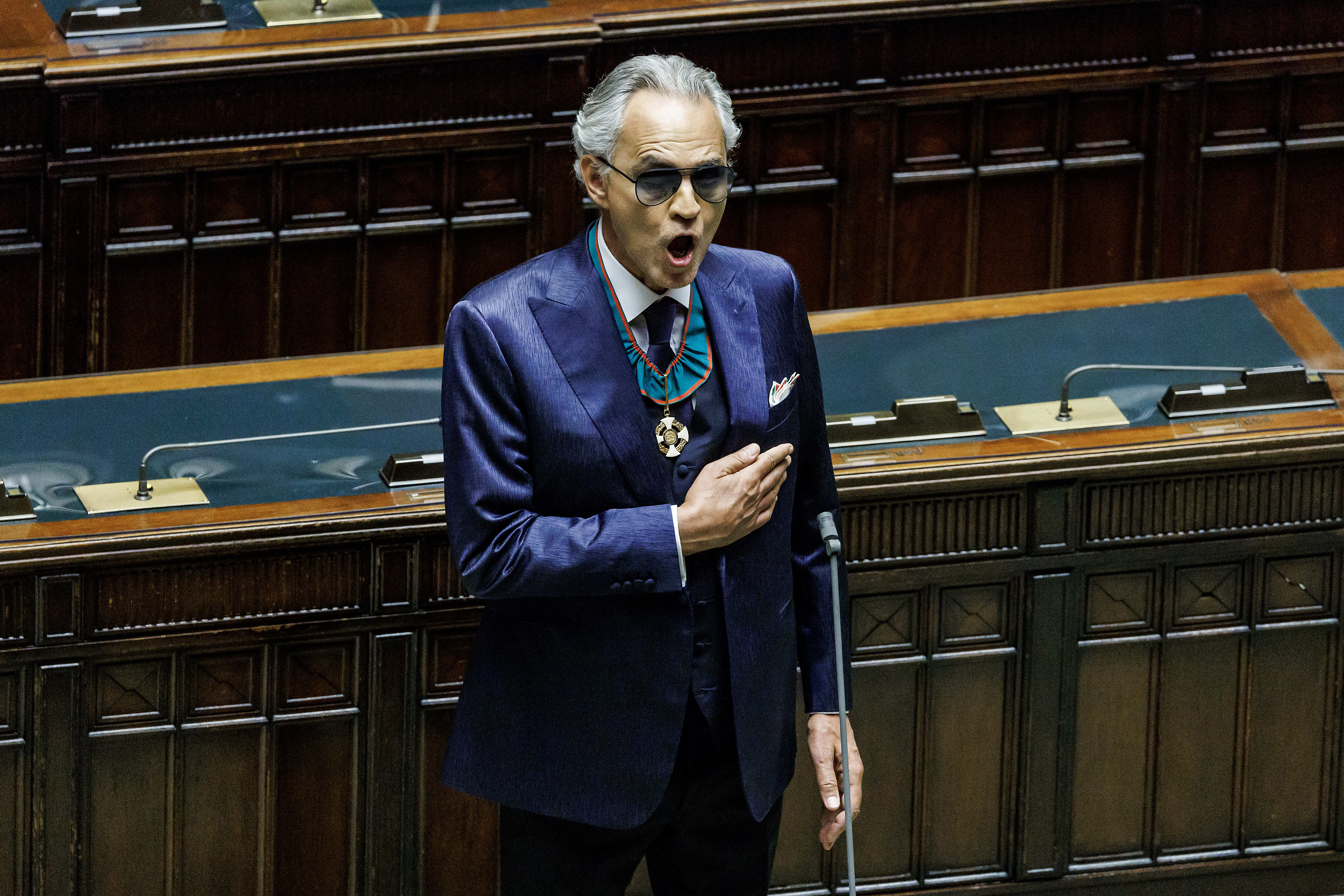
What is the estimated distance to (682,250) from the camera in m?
2.87

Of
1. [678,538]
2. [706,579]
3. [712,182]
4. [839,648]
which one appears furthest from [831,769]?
[712,182]

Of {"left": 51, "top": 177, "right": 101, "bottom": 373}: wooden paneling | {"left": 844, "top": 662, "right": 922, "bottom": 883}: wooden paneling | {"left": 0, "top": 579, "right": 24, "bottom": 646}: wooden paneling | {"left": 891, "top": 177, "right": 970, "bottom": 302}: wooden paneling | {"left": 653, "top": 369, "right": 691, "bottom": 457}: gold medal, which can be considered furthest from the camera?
{"left": 891, "top": 177, "right": 970, "bottom": 302}: wooden paneling

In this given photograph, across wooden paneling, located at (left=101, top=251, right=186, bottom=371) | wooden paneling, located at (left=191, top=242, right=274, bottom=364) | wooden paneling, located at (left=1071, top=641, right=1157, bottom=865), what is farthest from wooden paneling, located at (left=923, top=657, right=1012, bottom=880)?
wooden paneling, located at (left=101, top=251, right=186, bottom=371)

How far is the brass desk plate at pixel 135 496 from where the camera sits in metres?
3.84

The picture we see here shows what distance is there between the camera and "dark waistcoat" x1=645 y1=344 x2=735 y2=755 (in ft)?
9.66

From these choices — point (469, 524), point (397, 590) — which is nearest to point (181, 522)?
point (397, 590)

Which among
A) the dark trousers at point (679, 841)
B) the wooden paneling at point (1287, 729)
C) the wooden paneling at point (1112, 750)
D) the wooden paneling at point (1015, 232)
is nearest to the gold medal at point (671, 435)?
the dark trousers at point (679, 841)

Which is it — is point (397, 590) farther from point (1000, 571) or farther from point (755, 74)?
point (755, 74)

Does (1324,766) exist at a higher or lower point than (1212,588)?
lower

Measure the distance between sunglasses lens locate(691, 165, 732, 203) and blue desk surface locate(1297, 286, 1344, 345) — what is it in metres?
1.95

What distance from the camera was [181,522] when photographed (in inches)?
149

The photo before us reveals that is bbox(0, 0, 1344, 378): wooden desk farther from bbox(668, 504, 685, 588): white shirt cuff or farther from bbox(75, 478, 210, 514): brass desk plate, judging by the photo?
bbox(668, 504, 685, 588): white shirt cuff

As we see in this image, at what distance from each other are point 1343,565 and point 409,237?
215cm

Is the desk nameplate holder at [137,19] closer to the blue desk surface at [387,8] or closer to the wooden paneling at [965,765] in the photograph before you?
the blue desk surface at [387,8]
